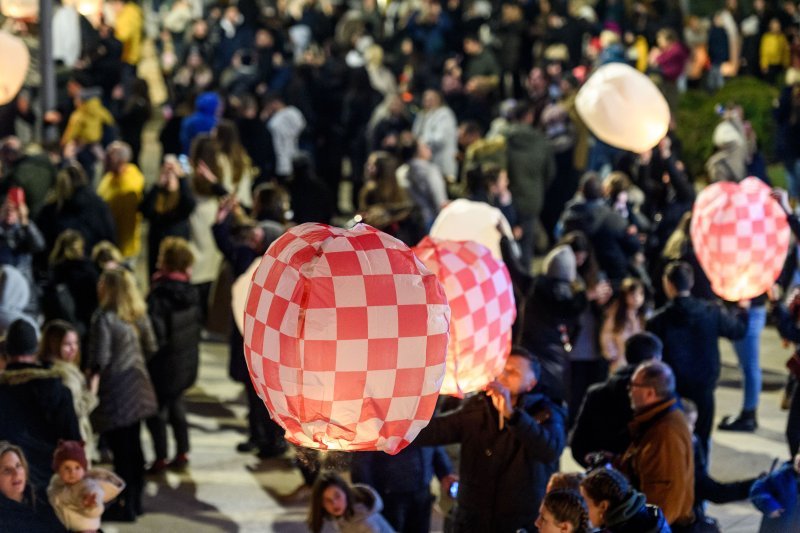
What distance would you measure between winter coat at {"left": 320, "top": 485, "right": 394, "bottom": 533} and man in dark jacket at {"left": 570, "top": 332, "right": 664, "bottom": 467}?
1254 mm

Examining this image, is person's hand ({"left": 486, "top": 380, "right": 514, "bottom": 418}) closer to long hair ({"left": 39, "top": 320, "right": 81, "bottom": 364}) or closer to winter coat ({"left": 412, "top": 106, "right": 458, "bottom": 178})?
long hair ({"left": 39, "top": 320, "right": 81, "bottom": 364})

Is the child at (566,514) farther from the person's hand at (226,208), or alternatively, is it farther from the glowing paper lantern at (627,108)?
the person's hand at (226,208)

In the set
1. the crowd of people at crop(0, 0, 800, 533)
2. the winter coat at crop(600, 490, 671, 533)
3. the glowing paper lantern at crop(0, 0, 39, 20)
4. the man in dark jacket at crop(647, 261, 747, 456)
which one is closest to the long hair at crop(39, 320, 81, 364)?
the crowd of people at crop(0, 0, 800, 533)

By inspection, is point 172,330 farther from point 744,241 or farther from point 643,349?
point 744,241

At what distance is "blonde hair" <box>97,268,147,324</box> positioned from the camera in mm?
8859

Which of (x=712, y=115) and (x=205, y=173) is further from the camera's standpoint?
(x=712, y=115)

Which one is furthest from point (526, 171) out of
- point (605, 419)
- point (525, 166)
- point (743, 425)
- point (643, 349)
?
point (605, 419)

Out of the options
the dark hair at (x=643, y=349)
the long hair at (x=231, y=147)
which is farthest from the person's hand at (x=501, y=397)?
the long hair at (x=231, y=147)

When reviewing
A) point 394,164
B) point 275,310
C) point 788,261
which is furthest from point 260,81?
point 275,310

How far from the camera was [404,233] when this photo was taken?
35.0 ft

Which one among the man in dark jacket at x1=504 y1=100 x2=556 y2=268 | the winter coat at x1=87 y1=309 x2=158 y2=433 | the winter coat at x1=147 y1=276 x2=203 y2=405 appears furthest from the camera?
the man in dark jacket at x1=504 y1=100 x2=556 y2=268

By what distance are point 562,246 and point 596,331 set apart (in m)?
0.66

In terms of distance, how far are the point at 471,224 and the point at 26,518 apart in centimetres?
348

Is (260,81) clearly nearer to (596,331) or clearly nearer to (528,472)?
(596,331)
